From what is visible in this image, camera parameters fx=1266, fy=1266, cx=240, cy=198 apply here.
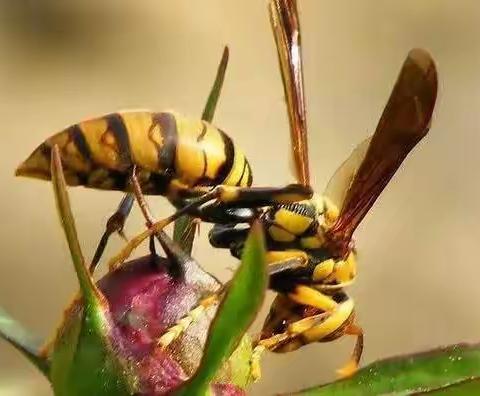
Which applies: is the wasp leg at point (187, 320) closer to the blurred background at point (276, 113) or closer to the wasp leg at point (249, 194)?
the wasp leg at point (249, 194)

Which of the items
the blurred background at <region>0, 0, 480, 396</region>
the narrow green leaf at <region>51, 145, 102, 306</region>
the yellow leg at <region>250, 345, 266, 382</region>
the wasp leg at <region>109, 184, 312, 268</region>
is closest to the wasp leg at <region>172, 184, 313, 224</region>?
the wasp leg at <region>109, 184, 312, 268</region>

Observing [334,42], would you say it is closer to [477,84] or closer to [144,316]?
[477,84]

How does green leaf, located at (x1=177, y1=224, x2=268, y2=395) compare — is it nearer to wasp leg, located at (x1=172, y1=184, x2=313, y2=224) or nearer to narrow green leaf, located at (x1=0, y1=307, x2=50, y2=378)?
narrow green leaf, located at (x1=0, y1=307, x2=50, y2=378)

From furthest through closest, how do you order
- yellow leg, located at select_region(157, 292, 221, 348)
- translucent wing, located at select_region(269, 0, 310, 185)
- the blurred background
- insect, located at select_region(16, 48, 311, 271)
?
the blurred background
translucent wing, located at select_region(269, 0, 310, 185)
insect, located at select_region(16, 48, 311, 271)
yellow leg, located at select_region(157, 292, 221, 348)

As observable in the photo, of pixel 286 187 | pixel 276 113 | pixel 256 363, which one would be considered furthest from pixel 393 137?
pixel 276 113

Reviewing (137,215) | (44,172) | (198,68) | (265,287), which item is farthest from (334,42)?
(265,287)

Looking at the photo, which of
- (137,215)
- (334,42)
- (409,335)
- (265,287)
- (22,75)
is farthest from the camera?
(334,42)
